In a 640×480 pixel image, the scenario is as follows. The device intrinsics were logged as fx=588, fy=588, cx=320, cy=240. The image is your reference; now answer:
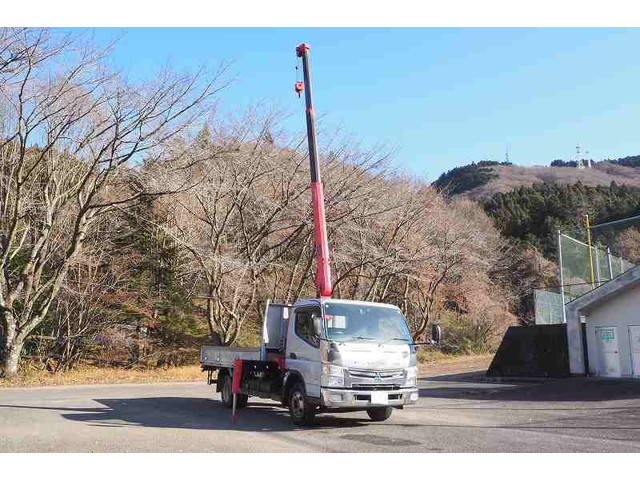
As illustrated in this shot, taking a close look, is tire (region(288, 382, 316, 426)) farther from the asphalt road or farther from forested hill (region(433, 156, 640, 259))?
forested hill (region(433, 156, 640, 259))

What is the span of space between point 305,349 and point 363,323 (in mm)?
1204

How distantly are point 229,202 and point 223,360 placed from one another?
13.3 meters

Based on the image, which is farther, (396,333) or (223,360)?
(223,360)

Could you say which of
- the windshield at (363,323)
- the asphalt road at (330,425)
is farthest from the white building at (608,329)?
the windshield at (363,323)

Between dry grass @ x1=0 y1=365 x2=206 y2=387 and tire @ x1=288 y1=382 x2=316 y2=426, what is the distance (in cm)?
1536

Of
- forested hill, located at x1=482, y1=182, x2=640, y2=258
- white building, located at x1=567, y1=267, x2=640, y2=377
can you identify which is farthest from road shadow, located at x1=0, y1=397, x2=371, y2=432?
forested hill, located at x1=482, y1=182, x2=640, y2=258

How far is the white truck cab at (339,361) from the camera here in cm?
1032

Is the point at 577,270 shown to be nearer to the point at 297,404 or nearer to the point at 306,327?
the point at 306,327

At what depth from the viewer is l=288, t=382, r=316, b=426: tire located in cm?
1081

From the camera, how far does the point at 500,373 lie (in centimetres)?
2422

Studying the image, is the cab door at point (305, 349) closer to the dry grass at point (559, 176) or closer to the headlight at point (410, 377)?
the headlight at point (410, 377)

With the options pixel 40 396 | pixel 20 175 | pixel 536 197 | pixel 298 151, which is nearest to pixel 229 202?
pixel 298 151

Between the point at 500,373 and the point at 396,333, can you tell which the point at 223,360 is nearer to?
the point at 396,333

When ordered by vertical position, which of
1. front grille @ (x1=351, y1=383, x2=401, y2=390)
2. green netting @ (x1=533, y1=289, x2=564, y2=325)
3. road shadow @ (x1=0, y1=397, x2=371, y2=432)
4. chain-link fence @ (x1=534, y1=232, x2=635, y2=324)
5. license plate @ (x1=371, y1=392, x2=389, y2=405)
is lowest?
road shadow @ (x1=0, y1=397, x2=371, y2=432)
